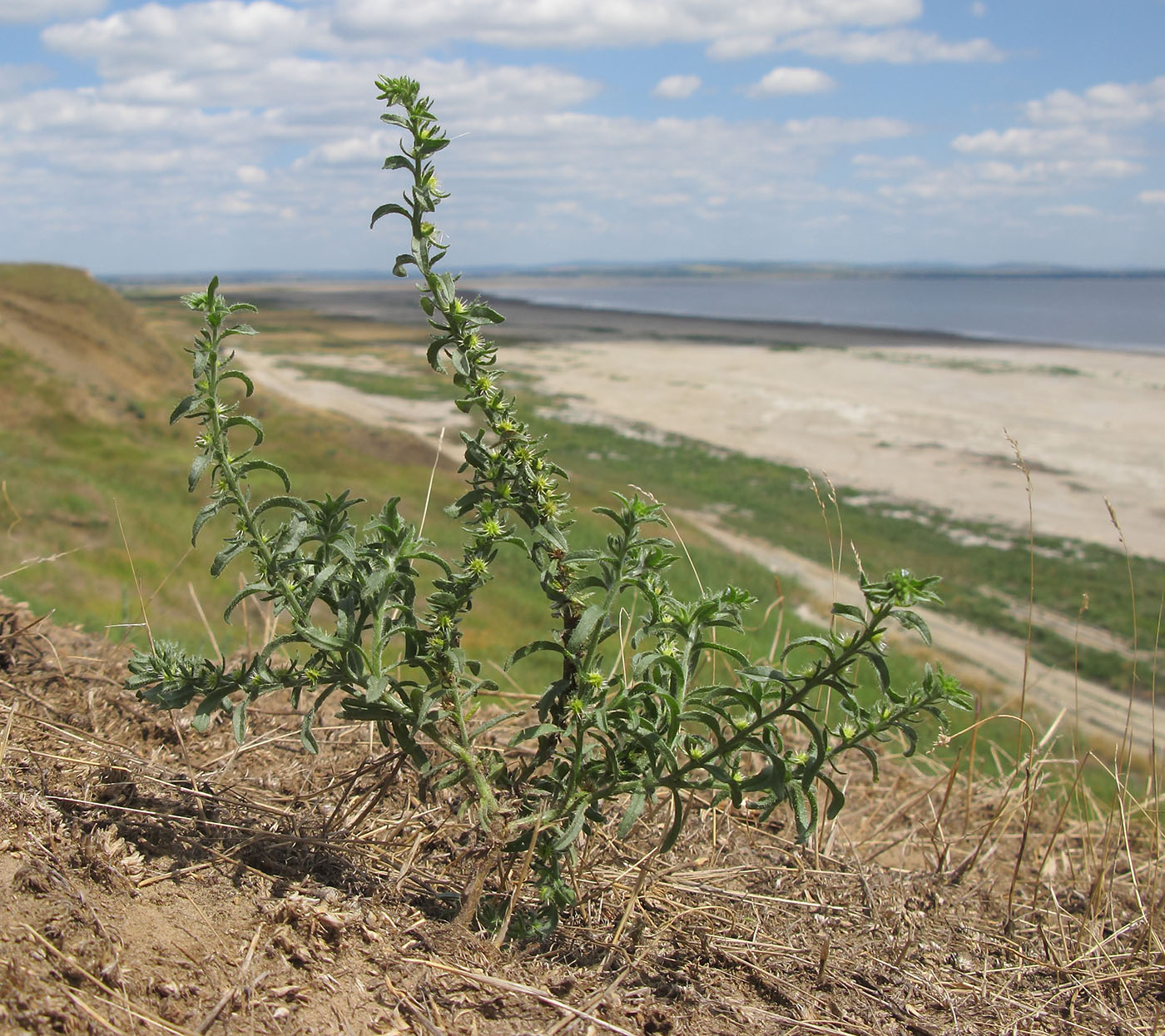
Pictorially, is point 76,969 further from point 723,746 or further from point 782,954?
point 782,954

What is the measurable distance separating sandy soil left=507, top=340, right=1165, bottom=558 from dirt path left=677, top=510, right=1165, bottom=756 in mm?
4269

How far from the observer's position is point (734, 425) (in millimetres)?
44281

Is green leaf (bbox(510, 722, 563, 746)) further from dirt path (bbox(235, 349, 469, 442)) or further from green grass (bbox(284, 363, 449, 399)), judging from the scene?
green grass (bbox(284, 363, 449, 399))

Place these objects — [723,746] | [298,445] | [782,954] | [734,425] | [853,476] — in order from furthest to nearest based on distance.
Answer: [734,425] → [853,476] → [298,445] → [782,954] → [723,746]

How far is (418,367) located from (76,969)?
2596 inches

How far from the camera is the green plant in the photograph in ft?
7.66

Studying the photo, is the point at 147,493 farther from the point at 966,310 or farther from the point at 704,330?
the point at 966,310

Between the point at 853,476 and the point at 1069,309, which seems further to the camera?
the point at 1069,309

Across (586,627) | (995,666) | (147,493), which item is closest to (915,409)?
(995,666)

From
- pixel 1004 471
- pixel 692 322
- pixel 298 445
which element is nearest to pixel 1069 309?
pixel 692 322

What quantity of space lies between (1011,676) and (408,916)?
56.2 feet

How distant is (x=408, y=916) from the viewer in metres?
2.68

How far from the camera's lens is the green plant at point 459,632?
2336 millimetres

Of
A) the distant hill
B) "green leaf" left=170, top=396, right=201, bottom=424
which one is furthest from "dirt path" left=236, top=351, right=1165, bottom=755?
the distant hill
